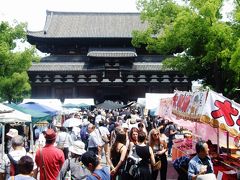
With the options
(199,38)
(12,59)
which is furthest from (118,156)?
(12,59)

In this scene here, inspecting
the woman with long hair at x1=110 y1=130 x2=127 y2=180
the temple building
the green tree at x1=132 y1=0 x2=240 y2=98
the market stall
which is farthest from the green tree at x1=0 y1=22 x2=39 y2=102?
the woman with long hair at x1=110 y1=130 x2=127 y2=180

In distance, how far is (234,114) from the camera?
23.6 feet

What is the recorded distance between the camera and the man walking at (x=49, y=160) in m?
6.80

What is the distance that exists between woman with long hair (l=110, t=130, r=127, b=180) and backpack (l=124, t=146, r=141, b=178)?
101 millimetres

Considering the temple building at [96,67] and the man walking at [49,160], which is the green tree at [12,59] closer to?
the temple building at [96,67]

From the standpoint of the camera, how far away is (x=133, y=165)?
6996mm

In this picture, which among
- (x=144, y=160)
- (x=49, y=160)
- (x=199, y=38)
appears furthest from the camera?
(x=199, y=38)

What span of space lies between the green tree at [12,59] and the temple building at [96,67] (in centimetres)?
1205

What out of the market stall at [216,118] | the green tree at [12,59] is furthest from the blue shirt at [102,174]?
the green tree at [12,59]

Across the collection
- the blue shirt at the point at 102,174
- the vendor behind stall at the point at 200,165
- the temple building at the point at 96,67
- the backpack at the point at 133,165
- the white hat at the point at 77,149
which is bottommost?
the temple building at the point at 96,67

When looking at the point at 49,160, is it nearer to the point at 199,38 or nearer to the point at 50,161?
the point at 50,161

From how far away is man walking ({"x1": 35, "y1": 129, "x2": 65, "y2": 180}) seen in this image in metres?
6.80

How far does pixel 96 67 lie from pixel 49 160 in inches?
1522

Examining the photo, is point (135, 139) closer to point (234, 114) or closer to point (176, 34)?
point (234, 114)
